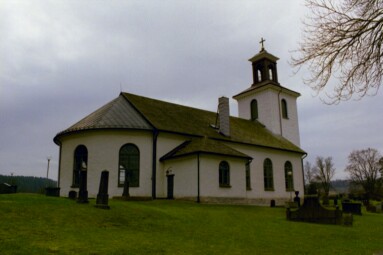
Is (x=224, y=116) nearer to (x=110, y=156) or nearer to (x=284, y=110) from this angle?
(x=110, y=156)

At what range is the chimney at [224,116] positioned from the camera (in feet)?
90.7

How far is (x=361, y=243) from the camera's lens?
1089cm

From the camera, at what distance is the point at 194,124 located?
27203 millimetres

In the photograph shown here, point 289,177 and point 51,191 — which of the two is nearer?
point 51,191

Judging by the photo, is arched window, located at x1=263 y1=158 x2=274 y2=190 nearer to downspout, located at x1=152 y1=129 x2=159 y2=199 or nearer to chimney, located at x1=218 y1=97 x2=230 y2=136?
chimney, located at x1=218 y1=97 x2=230 y2=136

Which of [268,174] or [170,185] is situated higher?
[268,174]

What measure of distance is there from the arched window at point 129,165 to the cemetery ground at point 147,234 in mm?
8122

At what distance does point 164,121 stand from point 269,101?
14.2m

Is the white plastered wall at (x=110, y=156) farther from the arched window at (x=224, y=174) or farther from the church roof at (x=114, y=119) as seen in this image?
the arched window at (x=224, y=174)

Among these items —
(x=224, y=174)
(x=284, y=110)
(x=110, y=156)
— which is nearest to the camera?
Result: (x=110, y=156)

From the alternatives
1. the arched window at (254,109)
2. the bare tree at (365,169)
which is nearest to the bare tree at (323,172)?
the bare tree at (365,169)

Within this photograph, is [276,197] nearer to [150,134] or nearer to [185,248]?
[150,134]

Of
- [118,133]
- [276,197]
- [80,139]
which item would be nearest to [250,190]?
[276,197]

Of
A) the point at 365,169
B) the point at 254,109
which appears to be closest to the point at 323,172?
the point at 365,169
